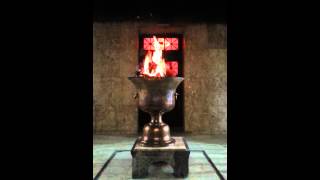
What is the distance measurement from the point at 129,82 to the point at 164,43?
5.51 ft

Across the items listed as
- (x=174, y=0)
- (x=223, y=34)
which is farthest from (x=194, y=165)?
(x=223, y=34)

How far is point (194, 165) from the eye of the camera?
5254 mm

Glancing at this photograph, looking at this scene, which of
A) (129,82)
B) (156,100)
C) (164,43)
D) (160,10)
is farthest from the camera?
(164,43)

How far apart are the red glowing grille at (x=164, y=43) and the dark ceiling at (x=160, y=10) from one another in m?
0.97

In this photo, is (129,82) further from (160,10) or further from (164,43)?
(160,10)

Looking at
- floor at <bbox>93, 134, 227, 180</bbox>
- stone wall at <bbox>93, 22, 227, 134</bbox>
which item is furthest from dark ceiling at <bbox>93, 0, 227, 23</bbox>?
floor at <bbox>93, 134, 227, 180</bbox>

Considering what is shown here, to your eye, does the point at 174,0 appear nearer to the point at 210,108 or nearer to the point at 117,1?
the point at 117,1

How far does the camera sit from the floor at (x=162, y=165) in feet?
15.4

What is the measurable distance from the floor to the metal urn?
0.52 m

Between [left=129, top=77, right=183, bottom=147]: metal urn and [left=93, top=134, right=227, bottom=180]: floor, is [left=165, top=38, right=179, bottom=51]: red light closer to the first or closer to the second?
[left=93, top=134, right=227, bottom=180]: floor

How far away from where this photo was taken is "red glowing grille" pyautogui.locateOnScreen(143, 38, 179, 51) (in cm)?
966

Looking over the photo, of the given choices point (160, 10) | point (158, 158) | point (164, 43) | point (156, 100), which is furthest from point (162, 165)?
point (164, 43)

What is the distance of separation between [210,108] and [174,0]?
138 inches

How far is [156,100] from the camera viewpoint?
473cm
